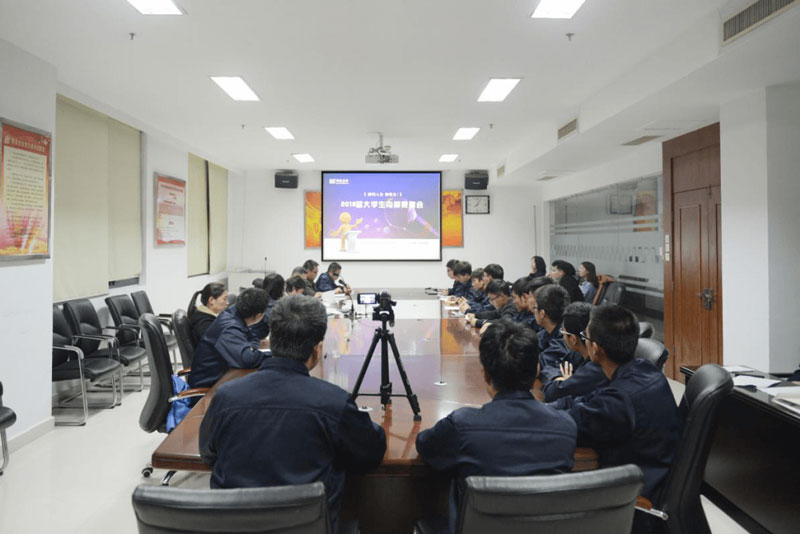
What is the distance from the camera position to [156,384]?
9.00 feet

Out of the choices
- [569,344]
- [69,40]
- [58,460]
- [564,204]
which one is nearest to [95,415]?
[58,460]

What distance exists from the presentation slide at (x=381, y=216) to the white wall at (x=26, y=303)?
5.29m

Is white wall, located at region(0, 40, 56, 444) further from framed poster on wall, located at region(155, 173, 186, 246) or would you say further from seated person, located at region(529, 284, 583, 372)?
seated person, located at region(529, 284, 583, 372)

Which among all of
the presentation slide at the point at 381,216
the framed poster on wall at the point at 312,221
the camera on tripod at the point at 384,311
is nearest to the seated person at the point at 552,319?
the camera on tripod at the point at 384,311

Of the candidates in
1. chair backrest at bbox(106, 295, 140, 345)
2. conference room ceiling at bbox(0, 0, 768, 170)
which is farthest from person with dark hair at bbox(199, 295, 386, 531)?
chair backrest at bbox(106, 295, 140, 345)

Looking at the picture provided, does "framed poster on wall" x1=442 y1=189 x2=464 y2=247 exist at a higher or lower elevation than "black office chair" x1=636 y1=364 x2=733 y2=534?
higher

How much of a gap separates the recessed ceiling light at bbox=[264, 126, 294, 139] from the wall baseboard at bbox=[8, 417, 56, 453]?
364 centimetres

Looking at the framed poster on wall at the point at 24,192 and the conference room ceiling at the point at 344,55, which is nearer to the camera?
the conference room ceiling at the point at 344,55

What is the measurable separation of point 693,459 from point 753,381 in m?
1.26

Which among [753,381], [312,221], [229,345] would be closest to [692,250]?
[753,381]

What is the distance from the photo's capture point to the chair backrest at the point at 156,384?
2744mm

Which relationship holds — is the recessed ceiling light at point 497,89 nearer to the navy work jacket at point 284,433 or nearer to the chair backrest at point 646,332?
the chair backrest at point 646,332

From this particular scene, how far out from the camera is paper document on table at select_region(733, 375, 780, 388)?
245 cm

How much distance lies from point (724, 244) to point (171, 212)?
621 centimetres
